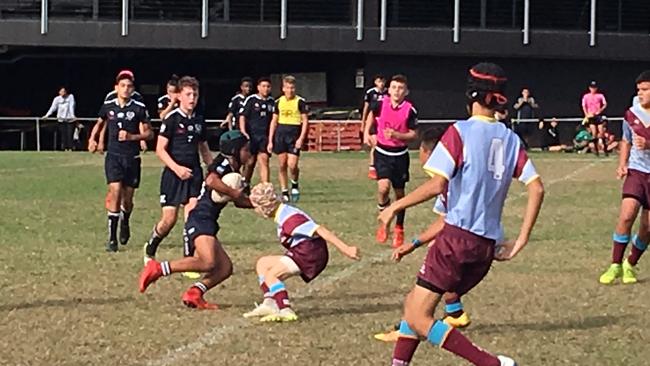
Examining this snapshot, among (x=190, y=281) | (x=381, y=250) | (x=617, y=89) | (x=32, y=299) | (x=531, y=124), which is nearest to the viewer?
(x=32, y=299)

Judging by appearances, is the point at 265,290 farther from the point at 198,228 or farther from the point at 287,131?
the point at 287,131

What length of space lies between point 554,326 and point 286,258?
2017 mm

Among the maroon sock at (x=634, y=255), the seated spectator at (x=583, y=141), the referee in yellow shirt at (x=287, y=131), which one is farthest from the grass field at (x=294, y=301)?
the seated spectator at (x=583, y=141)

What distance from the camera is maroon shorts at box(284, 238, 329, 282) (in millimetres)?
10156

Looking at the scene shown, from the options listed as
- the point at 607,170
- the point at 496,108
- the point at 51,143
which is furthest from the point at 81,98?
the point at 496,108

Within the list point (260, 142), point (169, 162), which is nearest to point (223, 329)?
point (169, 162)

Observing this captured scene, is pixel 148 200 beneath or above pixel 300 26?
beneath

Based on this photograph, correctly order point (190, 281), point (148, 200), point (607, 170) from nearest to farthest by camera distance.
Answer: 1. point (190, 281)
2. point (148, 200)
3. point (607, 170)

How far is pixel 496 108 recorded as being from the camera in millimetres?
7762

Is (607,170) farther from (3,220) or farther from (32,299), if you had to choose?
(32,299)

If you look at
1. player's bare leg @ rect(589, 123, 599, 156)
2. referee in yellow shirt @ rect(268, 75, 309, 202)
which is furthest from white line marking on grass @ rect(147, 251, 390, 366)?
player's bare leg @ rect(589, 123, 599, 156)

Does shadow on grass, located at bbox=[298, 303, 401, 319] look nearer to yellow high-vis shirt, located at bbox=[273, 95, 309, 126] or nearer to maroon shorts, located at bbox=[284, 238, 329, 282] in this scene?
maroon shorts, located at bbox=[284, 238, 329, 282]

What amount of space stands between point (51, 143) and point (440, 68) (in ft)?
41.0

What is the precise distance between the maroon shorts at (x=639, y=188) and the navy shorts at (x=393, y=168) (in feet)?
14.1
